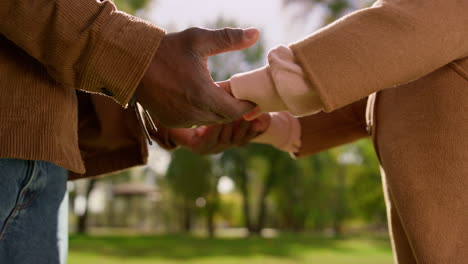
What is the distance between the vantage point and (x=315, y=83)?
133cm

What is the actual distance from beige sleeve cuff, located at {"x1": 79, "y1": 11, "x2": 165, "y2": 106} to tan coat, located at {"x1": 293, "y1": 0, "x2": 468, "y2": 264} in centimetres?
41

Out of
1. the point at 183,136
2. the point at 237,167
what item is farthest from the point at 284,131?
the point at 237,167

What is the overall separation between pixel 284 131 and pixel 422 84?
806mm

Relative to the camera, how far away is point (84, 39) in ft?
4.19

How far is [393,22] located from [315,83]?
0.86 ft

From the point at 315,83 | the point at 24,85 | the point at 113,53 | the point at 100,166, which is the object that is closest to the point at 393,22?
the point at 315,83

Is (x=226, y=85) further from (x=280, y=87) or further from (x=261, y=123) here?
(x=261, y=123)

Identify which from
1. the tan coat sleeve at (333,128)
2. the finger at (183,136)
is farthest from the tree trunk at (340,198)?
the finger at (183,136)

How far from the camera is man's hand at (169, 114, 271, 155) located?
2.08 m

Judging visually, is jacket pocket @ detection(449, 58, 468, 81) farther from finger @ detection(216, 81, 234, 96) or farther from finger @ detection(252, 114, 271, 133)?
finger @ detection(252, 114, 271, 133)

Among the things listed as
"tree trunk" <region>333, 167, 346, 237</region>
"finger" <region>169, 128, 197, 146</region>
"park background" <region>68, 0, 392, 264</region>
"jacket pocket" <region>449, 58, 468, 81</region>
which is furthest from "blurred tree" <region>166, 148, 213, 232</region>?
"jacket pocket" <region>449, 58, 468, 81</region>

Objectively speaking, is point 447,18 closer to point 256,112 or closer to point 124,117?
point 256,112

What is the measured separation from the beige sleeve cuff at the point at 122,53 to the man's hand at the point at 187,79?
3 cm

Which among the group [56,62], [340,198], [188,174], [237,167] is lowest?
[56,62]
